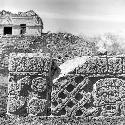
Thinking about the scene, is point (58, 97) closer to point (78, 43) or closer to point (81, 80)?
point (81, 80)

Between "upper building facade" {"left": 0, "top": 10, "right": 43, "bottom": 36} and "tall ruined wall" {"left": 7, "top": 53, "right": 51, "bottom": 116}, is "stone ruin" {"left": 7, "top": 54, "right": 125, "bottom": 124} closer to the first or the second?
"tall ruined wall" {"left": 7, "top": 53, "right": 51, "bottom": 116}

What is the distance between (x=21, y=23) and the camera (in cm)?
2498

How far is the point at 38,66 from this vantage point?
3.67 metres

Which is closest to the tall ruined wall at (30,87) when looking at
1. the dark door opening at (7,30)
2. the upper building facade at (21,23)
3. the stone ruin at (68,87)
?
the stone ruin at (68,87)

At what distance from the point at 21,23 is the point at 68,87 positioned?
21695 millimetres

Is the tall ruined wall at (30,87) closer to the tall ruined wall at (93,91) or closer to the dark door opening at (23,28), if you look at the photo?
the tall ruined wall at (93,91)

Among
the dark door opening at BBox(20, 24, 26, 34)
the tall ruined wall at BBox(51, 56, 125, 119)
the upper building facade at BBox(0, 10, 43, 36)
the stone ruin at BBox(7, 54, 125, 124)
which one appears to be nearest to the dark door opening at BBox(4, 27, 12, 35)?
the upper building facade at BBox(0, 10, 43, 36)

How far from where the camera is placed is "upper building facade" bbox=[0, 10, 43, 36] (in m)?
24.3

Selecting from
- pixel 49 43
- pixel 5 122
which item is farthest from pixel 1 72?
pixel 5 122

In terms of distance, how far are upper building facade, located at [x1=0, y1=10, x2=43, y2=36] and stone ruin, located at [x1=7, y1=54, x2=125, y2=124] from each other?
20573 millimetres

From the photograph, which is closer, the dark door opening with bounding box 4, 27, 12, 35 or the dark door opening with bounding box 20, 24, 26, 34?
the dark door opening with bounding box 20, 24, 26, 34

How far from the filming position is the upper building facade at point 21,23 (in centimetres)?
2434

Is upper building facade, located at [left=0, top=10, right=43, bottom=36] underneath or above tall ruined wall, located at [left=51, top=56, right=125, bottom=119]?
above

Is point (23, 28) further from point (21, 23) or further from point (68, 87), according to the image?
Result: point (68, 87)
